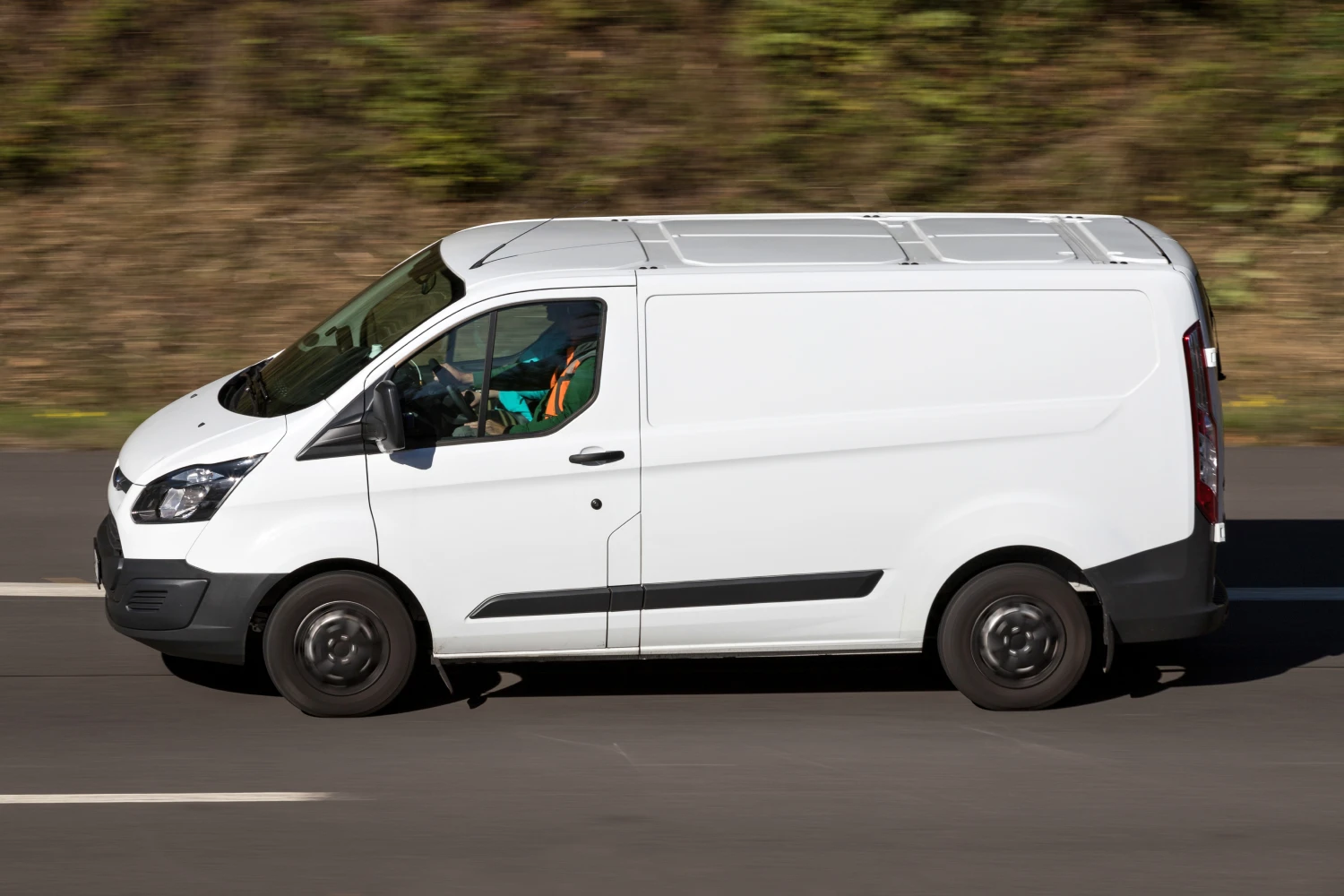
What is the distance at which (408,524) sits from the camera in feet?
20.0

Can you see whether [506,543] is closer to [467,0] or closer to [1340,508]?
[1340,508]

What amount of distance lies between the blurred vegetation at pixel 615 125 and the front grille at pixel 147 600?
7404mm

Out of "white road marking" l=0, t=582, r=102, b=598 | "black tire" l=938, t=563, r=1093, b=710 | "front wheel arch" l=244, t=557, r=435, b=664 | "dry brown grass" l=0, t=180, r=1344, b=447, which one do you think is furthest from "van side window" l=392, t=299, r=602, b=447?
"dry brown grass" l=0, t=180, r=1344, b=447

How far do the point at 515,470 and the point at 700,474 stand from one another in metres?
0.70

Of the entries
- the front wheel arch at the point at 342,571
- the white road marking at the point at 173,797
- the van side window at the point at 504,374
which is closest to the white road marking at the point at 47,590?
the front wheel arch at the point at 342,571

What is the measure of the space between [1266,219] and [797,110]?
173 inches

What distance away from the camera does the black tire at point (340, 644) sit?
20.2 ft

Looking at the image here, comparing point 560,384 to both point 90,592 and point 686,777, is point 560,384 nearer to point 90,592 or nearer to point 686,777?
point 686,777

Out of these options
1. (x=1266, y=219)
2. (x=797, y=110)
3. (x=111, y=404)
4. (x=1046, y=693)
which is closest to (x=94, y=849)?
(x=1046, y=693)

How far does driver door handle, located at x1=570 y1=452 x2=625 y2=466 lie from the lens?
6066mm

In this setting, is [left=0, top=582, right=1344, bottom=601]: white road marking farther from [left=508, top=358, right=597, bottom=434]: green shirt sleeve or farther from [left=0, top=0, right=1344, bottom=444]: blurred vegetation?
[left=0, top=0, right=1344, bottom=444]: blurred vegetation

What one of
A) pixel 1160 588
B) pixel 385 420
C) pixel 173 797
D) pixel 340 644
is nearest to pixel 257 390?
pixel 385 420

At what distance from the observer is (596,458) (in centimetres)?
607

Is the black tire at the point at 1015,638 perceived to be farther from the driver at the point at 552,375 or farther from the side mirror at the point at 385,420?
the side mirror at the point at 385,420
